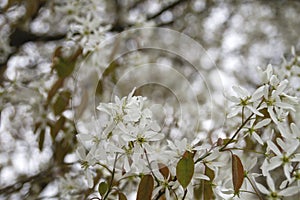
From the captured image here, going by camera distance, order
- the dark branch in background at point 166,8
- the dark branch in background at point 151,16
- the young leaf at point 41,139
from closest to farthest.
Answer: the young leaf at point 41,139 → the dark branch in background at point 151,16 → the dark branch in background at point 166,8

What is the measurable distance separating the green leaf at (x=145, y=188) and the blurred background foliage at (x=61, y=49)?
480mm

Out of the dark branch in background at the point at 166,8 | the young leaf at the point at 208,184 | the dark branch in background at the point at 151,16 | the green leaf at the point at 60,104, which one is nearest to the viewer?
the young leaf at the point at 208,184

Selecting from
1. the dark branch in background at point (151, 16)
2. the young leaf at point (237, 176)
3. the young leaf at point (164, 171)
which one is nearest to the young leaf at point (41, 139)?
the young leaf at point (164, 171)

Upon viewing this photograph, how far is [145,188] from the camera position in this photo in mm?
977

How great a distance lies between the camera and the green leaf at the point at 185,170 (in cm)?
91

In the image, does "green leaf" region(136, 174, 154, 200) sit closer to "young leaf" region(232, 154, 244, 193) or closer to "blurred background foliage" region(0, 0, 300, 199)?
"young leaf" region(232, 154, 244, 193)

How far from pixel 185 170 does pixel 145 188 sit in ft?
0.35

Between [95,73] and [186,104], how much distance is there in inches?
15.5

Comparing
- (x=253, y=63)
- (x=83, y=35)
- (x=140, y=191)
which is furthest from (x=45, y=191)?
(x=253, y=63)

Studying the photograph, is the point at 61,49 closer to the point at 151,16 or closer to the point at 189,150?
the point at 189,150

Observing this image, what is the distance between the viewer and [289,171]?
97 centimetres

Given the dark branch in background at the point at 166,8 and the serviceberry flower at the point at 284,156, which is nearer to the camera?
the serviceberry flower at the point at 284,156

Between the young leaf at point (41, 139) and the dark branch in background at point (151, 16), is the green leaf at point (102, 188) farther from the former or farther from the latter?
the dark branch in background at point (151, 16)

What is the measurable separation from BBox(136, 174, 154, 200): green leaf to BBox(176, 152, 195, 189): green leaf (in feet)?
0.28
